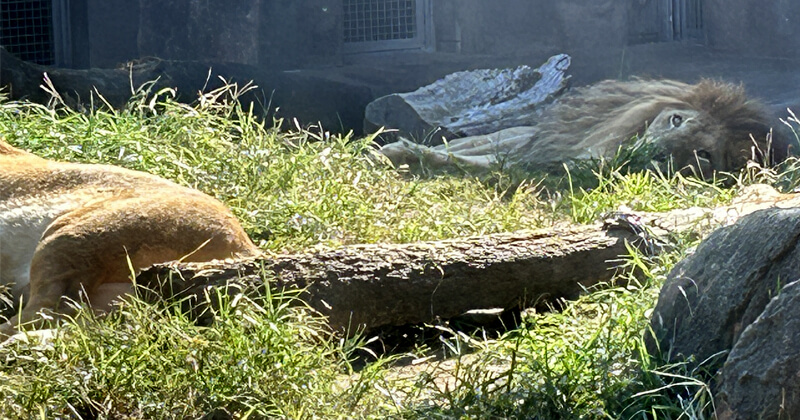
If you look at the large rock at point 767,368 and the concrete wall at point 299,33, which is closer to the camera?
the large rock at point 767,368

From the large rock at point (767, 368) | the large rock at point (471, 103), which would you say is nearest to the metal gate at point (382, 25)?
the large rock at point (471, 103)

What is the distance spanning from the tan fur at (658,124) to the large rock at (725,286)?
142 inches

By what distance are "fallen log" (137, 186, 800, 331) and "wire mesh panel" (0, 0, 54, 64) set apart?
722cm

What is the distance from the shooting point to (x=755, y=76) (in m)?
9.70

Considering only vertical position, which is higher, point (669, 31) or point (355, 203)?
point (669, 31)

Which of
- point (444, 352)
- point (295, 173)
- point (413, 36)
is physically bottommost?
point (444, 352)

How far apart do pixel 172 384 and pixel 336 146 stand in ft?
11.3

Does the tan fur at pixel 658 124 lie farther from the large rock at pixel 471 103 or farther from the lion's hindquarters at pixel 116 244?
the lion's hindquarters at pixel 116 244

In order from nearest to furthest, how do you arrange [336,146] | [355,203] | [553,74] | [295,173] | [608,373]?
[608,373], [355,203], [295,173], [336,146], [553,74]

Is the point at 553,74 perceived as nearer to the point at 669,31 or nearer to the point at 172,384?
the point at 669,31

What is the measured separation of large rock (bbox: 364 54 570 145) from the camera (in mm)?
8789

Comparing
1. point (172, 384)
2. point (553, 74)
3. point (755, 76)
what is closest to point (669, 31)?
point (755, 76)

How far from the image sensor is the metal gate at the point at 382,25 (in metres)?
11.1

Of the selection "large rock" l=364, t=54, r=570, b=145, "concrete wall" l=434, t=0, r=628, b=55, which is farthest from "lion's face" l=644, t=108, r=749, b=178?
"concrete wall" l=434, t=0, r=628, b=55
